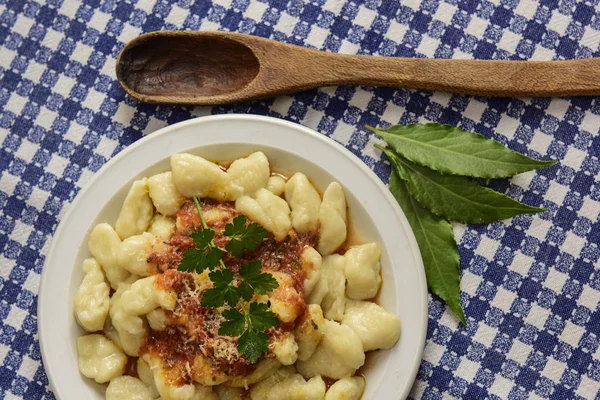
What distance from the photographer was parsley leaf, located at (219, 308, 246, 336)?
1.63 meters

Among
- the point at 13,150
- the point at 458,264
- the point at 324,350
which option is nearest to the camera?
the point at 324,350

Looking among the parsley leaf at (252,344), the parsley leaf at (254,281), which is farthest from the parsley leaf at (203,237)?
the parsley leaf at (252,344)

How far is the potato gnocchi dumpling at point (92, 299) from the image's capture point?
5.85ft

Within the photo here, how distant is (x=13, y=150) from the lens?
6.63 feet

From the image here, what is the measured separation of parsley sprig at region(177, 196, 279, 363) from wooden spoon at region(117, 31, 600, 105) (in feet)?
1.59

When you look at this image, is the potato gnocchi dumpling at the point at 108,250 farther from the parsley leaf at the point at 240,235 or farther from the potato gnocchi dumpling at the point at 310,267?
the potato gnocchi dumpling at the point at 310,267

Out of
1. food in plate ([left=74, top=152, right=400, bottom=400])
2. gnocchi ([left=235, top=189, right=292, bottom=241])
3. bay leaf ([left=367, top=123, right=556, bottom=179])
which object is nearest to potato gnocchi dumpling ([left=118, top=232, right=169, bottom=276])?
food in plate ([left=74, top=152, right=400, bottom=400])

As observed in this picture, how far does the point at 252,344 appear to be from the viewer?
163 cm

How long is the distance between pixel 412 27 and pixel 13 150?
124cm

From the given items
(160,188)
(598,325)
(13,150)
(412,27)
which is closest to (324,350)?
(160,188)

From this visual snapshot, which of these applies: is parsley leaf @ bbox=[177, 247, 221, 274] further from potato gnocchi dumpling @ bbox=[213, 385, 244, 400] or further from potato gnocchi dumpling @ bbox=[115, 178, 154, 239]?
potato gnocchi dumpling @ bbox=[213, 385, 244, 400]

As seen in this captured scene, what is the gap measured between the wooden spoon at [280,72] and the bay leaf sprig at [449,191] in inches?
6.5

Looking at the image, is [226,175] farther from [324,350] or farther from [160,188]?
[324,350]

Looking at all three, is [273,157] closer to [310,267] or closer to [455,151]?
[310,267]
